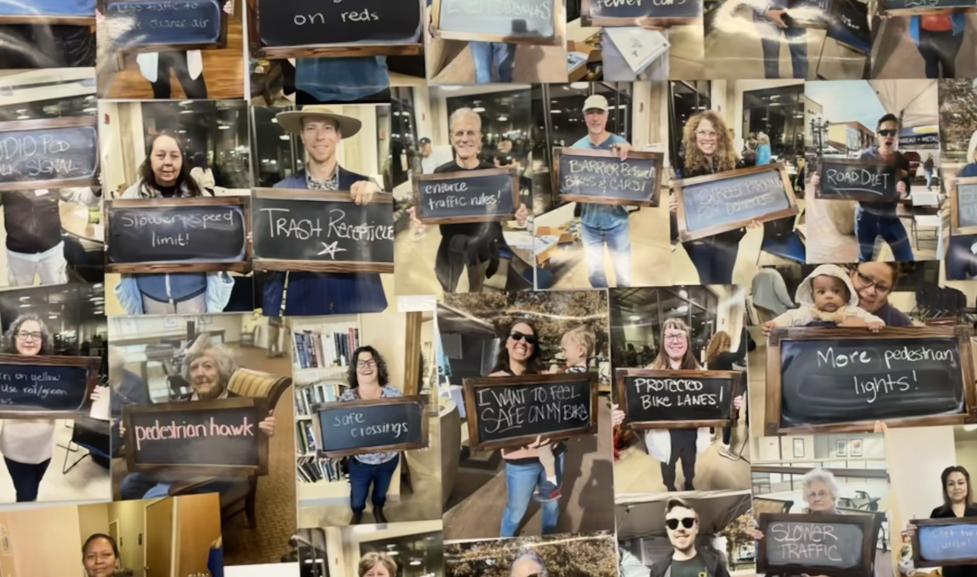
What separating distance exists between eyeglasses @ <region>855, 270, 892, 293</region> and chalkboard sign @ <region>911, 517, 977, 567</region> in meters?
0.51

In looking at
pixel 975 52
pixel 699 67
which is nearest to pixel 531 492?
pixel 699 67

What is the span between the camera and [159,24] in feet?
6.59

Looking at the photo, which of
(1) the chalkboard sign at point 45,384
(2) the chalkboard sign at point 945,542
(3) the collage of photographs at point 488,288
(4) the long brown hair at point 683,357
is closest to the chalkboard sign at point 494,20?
(3) the collage of photographs at point 488,288

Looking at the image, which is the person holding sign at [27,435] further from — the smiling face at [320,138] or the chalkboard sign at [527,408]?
the chalkboard sign at [527,408]

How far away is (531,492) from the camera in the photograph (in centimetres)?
213

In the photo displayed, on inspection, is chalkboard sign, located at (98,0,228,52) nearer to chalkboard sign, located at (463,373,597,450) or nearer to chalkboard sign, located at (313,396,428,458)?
chalkboard sign, located at (313,396,428,458)

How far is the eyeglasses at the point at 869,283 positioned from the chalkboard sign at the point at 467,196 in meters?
0.76

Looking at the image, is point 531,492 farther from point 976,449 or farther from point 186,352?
point 976,449

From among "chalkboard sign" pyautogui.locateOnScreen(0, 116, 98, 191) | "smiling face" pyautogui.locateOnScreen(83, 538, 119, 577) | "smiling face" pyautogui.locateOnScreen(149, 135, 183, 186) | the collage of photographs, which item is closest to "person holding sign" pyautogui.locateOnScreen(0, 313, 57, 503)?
the collage of photographs

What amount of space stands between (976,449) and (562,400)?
3.05 feet

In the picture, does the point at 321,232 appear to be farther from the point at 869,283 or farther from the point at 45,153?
the point at 869,283

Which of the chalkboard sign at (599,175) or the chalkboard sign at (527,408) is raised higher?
the chalkboard sign at (599,175)

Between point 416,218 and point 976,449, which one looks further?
point 976,449

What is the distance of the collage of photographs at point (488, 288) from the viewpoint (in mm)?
2014
